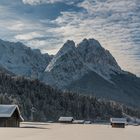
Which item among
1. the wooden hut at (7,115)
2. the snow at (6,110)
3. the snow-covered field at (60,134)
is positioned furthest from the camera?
the snow at (6,110)

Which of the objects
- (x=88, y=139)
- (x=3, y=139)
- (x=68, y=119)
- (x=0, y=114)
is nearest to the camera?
(x=3, y=139)

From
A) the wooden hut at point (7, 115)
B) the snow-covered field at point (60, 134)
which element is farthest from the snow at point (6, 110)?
the snow-covered field at point (60, 134)

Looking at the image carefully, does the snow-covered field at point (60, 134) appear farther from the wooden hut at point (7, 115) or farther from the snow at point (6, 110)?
the snow at point (6, 110)

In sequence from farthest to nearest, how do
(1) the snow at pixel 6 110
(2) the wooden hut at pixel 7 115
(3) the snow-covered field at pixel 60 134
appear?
(1) the snow at pixel 6 110
(2) the wooden hut at pixel 7 115
(3) the snow-covered field at pixel 60 134

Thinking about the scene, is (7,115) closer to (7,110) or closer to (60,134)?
(7,110)

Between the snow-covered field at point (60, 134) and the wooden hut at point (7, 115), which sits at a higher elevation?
the wooden hut at point (7, 115)

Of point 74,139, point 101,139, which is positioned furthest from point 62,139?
point 101,139

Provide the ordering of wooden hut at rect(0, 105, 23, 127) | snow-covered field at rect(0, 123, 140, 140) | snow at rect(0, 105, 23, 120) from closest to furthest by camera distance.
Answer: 1. snow-covered field at rect(0, 123, 140, 140)
2. wooden hut at rect(0, 105, 23, 127)
3. snow at rect(0, 105, 23, 120)

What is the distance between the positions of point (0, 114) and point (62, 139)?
5669 centimetres

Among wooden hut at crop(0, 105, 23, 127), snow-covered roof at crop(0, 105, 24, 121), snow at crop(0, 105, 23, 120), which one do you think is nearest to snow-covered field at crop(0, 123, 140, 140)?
wooden hut at crop(0, 105, 23, 127)

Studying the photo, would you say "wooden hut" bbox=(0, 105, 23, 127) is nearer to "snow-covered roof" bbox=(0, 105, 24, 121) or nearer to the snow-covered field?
"snow-covered roof" bbox=(0, 105, 24, 121)

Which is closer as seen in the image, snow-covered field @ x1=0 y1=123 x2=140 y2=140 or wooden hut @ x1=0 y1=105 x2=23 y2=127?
snow-covered field @ x1=0 y1=123 x2=140 y2=140

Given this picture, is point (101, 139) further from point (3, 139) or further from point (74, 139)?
point (3, 139)

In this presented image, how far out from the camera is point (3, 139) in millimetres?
50406
